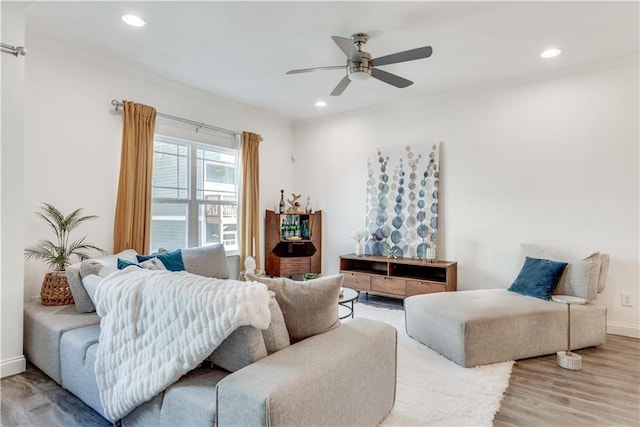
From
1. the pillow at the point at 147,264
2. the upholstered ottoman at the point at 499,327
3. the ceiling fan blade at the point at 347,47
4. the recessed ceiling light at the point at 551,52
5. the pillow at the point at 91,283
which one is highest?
the recessed ceiling light at the point at 551,52

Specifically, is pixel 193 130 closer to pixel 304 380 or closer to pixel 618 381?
pixel 304 380

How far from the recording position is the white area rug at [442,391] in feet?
6.46

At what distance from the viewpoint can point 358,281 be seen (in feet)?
14.8

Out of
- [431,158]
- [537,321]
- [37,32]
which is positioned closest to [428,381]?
[537,321]

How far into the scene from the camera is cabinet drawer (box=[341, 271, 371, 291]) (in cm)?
443

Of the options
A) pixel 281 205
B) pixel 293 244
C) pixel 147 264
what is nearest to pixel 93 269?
pixel 147 264

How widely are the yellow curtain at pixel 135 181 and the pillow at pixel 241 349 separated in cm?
247

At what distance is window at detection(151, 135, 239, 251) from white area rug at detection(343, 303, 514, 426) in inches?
111

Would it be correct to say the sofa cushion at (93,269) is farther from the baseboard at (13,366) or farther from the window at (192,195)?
the window at (192,195)

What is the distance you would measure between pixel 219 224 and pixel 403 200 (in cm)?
250

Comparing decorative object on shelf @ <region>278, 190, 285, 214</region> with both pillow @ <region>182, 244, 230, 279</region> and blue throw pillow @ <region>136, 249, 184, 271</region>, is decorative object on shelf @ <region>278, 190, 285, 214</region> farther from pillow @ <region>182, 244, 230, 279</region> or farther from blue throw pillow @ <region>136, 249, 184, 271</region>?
blue throw pillow @ <region>136, 249, 184, 271</region>

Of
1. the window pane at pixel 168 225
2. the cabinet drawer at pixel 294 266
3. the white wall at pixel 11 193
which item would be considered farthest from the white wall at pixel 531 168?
the white wall at pixel 11 193

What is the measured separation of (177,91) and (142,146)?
2.94 feet

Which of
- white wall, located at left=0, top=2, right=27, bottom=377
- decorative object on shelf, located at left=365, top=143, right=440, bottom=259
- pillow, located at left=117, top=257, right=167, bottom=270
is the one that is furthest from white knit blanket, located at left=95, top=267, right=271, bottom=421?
decorative object on shelf, located at left=365, top=143, right=440, bottom=259
